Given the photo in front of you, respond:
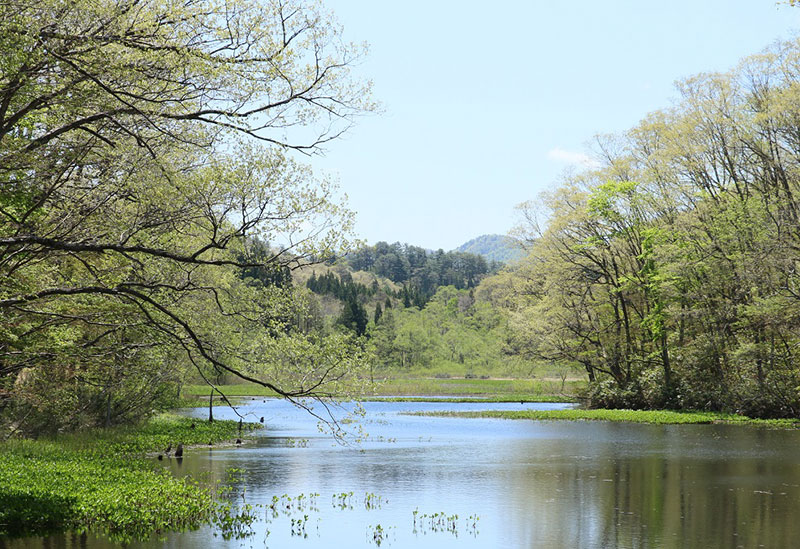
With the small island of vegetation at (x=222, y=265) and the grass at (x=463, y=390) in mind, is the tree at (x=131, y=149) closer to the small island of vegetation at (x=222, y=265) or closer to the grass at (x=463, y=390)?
the small island of vegetation at (x=222, y=265)

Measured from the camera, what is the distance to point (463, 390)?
77.9 m

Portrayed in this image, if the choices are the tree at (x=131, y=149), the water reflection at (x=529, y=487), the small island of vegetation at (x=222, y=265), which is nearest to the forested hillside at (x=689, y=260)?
the small island of vegetation at (x=222, y=265)

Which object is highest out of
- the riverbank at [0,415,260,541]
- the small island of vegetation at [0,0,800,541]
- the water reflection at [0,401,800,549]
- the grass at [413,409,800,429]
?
the small island of vegetation at [0,0,800,541]

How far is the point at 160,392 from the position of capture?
34.4 m

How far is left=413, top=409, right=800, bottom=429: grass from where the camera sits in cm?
3747

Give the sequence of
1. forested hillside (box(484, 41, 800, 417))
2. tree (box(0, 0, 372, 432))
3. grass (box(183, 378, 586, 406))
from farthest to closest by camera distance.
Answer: grass (box(183, 378, 586, 406)), forested hillside (box(484, 41, 800, 417)), tree (box(0, 0, 372, 432))

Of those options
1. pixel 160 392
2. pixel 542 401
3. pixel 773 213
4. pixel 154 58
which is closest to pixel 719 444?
pixel 773 213

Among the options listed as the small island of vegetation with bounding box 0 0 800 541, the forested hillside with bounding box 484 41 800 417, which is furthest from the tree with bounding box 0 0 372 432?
the forested hillside with bounding box 484 41 800 417

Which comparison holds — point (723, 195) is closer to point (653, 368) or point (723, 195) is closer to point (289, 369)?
point (653, 368)

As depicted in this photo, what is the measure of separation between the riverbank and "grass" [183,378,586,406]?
40372 mm

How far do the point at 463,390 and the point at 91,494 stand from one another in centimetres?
6479

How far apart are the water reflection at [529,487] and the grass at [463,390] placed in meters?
27.6

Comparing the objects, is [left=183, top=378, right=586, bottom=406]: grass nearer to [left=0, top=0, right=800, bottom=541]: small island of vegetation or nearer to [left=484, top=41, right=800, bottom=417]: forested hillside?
[left=0, top=0, right=800, bottom=541]: small island of vegetation

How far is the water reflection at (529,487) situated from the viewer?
1430 cm
